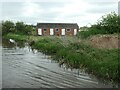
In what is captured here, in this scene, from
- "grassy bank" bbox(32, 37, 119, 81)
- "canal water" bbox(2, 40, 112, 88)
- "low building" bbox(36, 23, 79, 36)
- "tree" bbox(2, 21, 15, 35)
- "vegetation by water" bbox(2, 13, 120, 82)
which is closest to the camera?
"canal water" bbox(2, 40, 112, 88)

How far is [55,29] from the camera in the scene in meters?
73.4

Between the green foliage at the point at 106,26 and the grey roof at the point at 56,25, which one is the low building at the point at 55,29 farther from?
the green foliage at the point at 106,26

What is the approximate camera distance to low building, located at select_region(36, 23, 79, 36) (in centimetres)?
7300

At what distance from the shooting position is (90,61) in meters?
15.5

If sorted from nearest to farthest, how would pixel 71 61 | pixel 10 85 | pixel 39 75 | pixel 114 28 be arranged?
pixel 10 85
pixel 39 75
pixel 71 61
pixel 114 28

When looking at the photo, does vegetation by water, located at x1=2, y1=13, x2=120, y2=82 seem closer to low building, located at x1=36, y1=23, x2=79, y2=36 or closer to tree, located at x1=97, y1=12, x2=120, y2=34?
tree, located at x1=97, y1=12, x2=120, y2=34

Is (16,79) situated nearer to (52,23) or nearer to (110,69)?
(110,69)

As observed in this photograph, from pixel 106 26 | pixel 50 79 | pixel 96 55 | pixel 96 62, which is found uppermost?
pixel 106 26

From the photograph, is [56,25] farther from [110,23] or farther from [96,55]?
[96,55]

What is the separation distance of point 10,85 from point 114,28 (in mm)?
17187

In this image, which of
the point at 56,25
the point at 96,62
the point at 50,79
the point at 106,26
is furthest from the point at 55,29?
the point at 50,79

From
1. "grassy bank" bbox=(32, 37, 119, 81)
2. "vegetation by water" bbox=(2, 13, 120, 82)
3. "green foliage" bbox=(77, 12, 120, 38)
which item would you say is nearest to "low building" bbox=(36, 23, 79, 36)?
"vegetation by water" bbox=(2, 13, 120, 82)

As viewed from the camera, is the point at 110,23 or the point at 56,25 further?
the point at 56,25

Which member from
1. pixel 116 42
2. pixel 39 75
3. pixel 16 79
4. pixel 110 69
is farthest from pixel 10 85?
pixel 116 42
